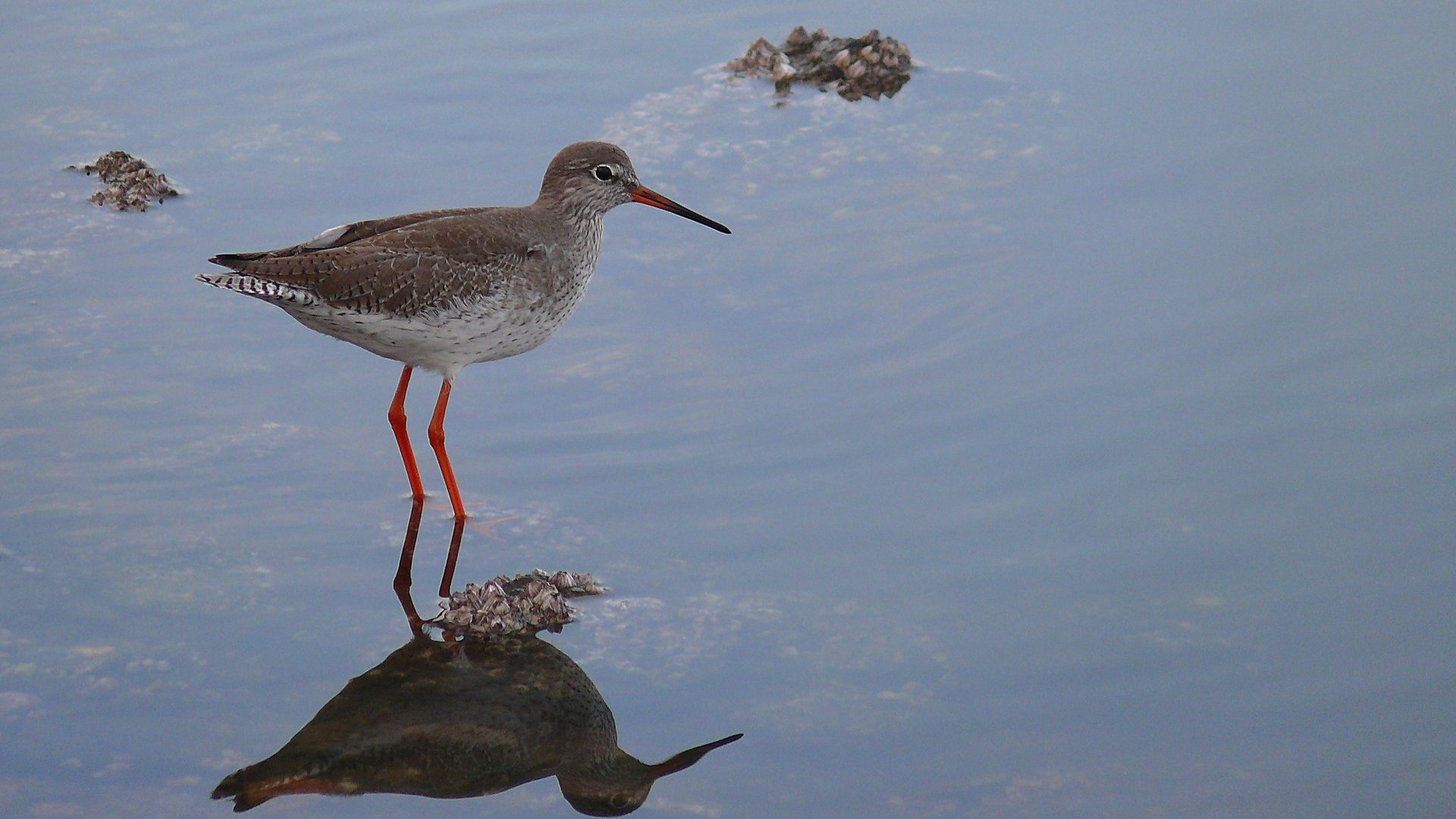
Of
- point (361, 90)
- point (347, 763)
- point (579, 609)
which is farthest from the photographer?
point (361, 90)

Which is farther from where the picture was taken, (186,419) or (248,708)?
(186,419)

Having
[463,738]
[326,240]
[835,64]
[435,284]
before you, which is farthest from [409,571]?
[835,64]

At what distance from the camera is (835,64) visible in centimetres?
1107

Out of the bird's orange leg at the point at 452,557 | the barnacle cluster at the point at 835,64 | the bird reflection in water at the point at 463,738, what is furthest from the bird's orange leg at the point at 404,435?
the barnacle cluster at the point at 835,64

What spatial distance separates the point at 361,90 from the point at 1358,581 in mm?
7834

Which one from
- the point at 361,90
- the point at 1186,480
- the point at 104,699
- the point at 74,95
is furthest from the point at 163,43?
the point at 1186,480

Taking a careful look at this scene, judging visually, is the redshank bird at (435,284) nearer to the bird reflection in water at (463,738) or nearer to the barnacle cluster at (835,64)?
the bird reflection in water at (463,738)

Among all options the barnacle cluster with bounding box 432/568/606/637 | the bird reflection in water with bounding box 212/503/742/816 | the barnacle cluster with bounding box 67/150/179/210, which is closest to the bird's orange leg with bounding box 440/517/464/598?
the barnacle cluster with bounding box 432/568/606/637

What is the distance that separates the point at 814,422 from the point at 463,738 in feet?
9.06

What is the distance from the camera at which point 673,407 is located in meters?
7.93

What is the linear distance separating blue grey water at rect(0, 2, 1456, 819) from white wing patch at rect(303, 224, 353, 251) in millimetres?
933

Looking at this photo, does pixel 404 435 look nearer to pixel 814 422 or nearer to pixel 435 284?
pixel 435 284

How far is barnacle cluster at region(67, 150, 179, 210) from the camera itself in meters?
9.83

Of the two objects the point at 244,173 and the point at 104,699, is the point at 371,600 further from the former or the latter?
the point at 244,173
